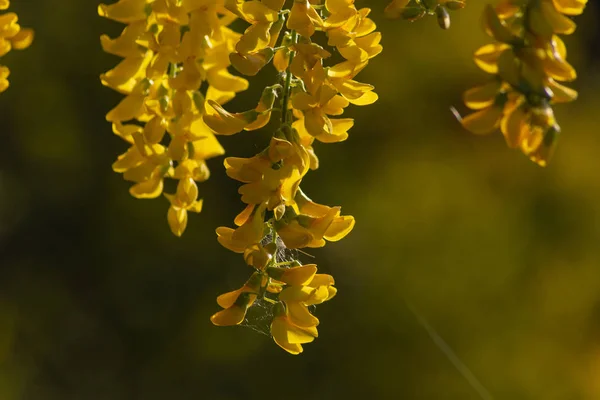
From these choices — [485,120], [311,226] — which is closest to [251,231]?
[311,226]

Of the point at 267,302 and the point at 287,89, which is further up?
the point at 287,89

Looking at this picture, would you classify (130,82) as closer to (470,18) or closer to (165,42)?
(165,42)

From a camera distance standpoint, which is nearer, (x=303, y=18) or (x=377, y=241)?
(x=303, y=18)

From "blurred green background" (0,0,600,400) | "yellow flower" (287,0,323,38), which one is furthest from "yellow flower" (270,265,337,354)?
"blurred green background" (0,0,600,400)

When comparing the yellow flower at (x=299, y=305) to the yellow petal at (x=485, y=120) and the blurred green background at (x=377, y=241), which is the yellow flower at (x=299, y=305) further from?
the blurred green background at (x=377, y=241)

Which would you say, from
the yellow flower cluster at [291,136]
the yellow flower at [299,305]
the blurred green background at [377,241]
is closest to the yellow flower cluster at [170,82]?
the yellow flower cluster at [291,136]

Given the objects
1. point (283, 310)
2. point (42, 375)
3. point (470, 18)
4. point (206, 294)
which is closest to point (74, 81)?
point (206, 294)

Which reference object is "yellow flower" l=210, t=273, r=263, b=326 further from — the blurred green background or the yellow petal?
the blurred green background

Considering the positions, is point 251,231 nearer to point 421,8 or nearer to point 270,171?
point 270,171
